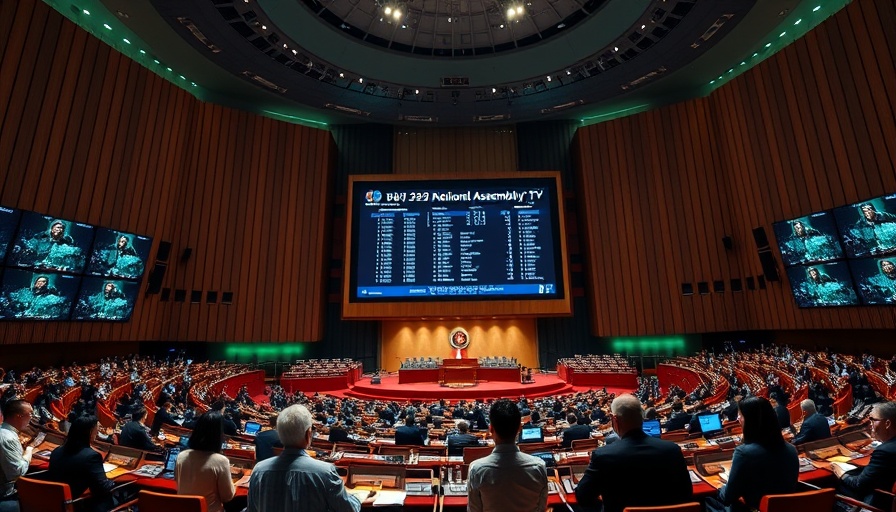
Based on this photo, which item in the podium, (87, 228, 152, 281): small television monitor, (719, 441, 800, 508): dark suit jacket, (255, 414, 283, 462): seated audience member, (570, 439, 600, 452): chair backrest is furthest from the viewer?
the podium

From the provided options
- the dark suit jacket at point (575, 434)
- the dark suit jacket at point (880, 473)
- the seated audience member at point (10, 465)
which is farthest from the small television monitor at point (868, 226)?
the seated audience member at point (10, 465)

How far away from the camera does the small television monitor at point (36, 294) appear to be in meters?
11.3

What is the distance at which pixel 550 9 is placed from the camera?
634 inches

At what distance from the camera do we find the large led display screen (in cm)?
1795

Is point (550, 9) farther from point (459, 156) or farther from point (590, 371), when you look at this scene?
point (590, 371)

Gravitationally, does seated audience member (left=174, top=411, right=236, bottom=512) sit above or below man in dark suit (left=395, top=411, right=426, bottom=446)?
above

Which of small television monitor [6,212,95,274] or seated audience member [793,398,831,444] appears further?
small television monitor [6,212,95,274]

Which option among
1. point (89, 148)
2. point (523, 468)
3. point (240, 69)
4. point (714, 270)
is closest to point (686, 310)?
point (714, 270)

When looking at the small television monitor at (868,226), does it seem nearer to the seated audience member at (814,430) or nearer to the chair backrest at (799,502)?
the seated audience member at (814,430)

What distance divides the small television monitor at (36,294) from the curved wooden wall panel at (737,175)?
61.4ft

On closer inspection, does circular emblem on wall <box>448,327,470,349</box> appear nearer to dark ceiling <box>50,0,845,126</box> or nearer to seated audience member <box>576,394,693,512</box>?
dark ceiling <box>50,0,845,126</box>

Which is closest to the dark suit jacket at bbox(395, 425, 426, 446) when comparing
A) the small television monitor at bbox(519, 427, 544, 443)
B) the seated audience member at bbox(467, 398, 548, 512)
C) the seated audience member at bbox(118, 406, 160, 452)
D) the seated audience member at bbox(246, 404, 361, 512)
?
the small television monitor at bbox(519, 427, 544, 443)

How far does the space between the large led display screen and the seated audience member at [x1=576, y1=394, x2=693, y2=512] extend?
15.6m

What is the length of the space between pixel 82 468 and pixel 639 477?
3578 millimetres
